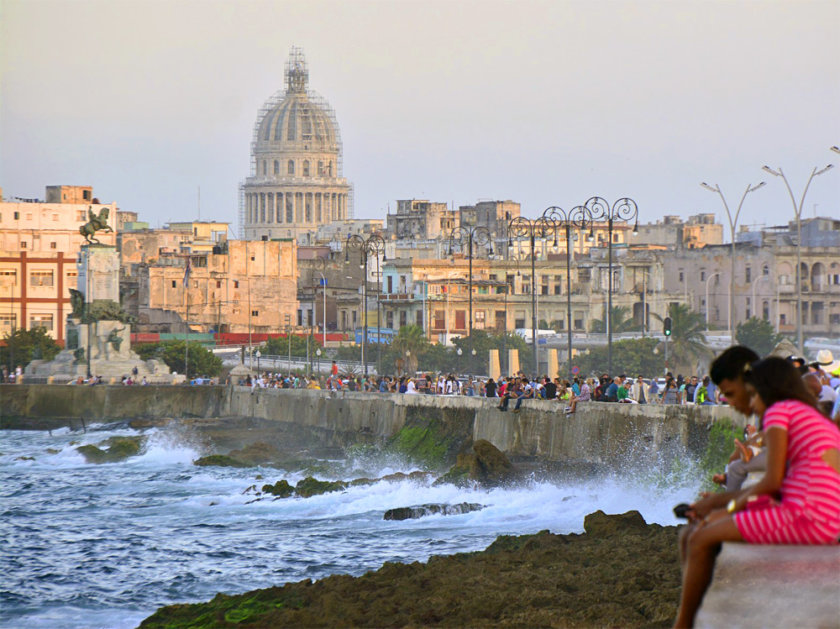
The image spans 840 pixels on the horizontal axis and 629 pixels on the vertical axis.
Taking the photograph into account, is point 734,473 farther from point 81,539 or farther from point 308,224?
point 308,224

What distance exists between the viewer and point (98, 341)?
69000 millimetres

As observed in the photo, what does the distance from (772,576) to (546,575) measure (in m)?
10.7

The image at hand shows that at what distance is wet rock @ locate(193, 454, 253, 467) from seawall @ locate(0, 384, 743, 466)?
2.97 meters

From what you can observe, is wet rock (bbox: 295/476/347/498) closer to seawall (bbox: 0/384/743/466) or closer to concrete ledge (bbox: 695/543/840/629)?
seawall (bbox: 0/384/743/466)

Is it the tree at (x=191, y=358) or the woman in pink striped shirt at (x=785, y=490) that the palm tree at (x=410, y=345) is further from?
the woman in pink striped shirt at (x=785, y=490)

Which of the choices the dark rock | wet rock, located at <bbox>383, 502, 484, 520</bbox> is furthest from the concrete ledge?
wet rock, located at <bbox>383, 502, 484, 520</bbox>

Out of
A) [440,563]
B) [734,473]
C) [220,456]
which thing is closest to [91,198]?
[220,456]

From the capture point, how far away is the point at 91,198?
12100 cm

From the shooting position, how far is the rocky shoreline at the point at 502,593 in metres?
14.9

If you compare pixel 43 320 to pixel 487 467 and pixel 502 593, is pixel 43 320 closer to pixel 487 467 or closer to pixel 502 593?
pixel 487 467

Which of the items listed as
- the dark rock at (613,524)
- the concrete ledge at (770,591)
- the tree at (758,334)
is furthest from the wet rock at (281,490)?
the tree at (758,334)

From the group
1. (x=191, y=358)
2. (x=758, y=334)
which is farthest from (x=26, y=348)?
(x=758, y=334)

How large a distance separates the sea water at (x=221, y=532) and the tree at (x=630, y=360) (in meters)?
33.2

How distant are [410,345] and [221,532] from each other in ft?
157
